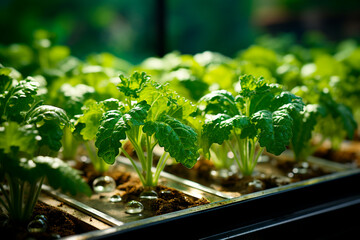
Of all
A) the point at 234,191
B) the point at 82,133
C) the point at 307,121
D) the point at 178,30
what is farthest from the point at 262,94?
the point at 178,30

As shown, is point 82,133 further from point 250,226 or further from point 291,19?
point 291,19

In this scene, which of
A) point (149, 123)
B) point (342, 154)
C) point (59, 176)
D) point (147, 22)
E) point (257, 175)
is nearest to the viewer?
point (59, 176)

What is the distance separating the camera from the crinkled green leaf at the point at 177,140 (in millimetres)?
1172

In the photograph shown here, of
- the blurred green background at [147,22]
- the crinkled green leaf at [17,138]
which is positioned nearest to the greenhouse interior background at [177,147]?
the crinkled green leaf at [17,138]

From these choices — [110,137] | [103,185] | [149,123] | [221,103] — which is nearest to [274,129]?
[221,103]

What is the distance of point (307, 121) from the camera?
4.95 feet

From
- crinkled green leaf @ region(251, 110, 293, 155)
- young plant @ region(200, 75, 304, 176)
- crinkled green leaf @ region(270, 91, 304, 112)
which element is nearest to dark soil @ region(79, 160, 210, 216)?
young plant @ region(200, 75, 304, 176)

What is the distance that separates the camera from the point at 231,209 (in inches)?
49.0

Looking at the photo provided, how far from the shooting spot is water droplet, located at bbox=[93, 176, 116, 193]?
1437 mm

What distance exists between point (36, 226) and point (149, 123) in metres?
0.39

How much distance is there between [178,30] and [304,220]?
186cm

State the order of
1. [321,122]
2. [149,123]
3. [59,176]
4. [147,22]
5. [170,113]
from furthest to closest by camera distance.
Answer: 1. [147,22]
2. [321,122]
3. [170,113]
4. [149,123]
5. [59,176]

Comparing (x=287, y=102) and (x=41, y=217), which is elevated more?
(x=287, y=102)

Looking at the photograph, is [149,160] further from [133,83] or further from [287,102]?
[287,102]
